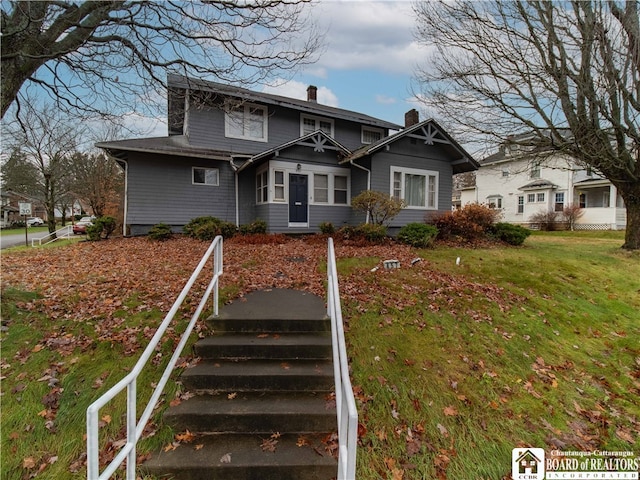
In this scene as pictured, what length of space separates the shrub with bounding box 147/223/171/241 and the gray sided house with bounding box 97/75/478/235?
1.37 meters

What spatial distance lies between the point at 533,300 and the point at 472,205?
7.73 metres

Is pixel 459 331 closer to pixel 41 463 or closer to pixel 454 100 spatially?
pixel 41 463

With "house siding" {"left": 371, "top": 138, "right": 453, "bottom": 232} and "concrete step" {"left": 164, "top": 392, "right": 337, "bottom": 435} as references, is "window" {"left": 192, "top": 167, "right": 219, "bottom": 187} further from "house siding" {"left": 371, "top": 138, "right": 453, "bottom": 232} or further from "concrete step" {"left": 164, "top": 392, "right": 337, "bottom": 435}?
"concrete step" {"left": 164, "top": 392, "right": 337, "bottom": 435}

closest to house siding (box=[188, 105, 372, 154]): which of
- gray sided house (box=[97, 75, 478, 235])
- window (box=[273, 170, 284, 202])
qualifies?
gray sided house (box=[97, 75, 478, 235])

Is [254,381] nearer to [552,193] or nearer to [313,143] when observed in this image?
[313,143]

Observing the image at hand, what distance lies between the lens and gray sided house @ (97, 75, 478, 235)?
12828 millimetres

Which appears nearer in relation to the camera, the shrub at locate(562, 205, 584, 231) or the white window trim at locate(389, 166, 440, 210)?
the white window trim at locate(389, 166, 440, 210)

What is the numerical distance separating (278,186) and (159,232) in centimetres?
497

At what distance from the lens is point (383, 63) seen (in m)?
9.93

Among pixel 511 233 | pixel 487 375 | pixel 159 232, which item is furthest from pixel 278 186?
pixel 487 375

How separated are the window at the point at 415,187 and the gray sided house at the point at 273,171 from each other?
5 cm

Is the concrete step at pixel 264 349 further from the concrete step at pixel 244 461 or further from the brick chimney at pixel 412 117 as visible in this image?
the brick chimney at pixel 412 117

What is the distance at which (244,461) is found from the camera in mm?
2602

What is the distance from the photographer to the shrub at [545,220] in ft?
75.5
